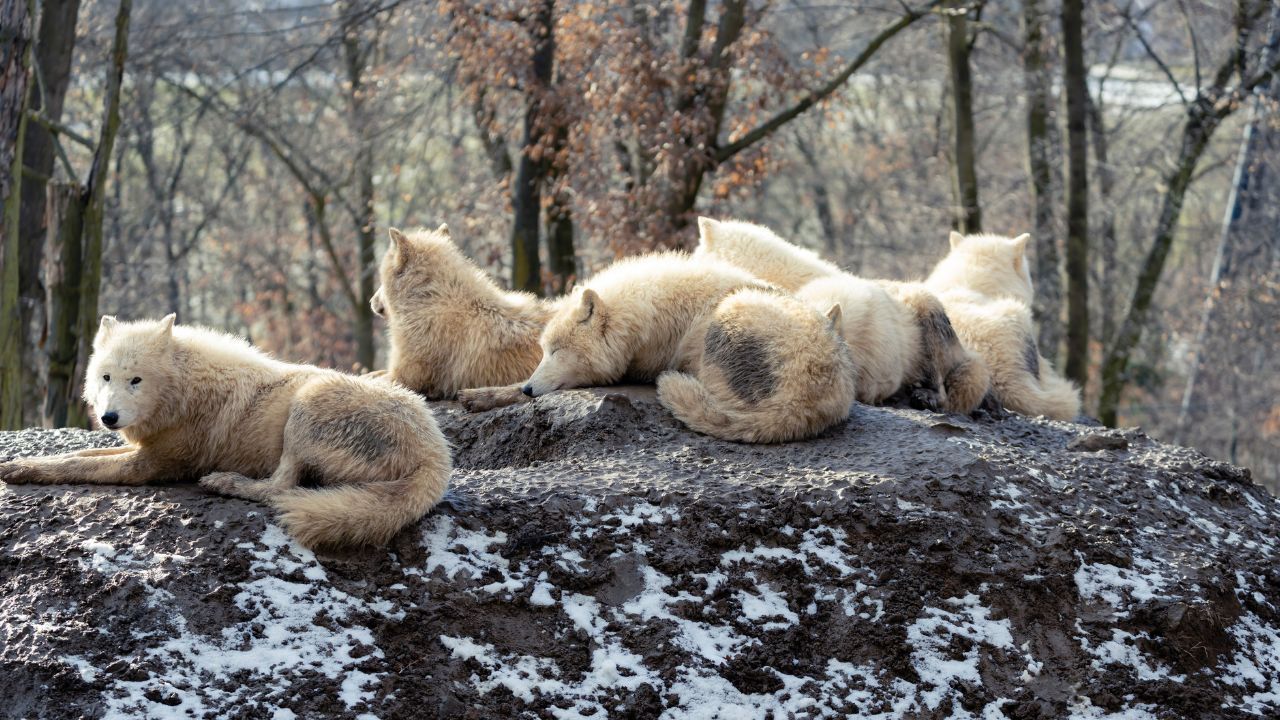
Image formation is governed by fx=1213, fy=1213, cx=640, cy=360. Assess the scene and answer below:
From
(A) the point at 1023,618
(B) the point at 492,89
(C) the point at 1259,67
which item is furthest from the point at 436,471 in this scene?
(C) the point at 1259,67

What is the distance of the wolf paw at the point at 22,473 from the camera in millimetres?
5258

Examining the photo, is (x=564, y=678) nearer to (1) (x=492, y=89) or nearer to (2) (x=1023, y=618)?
(2) (x=1023, y=618)

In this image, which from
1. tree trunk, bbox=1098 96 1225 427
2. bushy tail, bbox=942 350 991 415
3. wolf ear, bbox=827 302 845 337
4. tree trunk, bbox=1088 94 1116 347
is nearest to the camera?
wolf ear, bbox=827 302 845 337

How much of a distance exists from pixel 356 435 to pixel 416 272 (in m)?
2.94

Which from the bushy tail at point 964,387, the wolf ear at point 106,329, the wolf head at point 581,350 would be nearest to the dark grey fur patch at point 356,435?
the wolf ear at point 106,329

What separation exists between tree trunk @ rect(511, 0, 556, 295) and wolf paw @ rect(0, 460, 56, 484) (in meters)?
9.18

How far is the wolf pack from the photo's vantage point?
507 centimetres

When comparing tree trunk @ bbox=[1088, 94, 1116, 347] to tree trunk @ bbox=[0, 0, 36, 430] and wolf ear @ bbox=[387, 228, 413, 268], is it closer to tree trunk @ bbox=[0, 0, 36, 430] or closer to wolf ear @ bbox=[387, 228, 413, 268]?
wolf ear @ bbox=[387, 228, 413, 268]

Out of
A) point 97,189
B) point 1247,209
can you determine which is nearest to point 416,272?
point 97,189

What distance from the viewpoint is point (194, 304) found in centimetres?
3139

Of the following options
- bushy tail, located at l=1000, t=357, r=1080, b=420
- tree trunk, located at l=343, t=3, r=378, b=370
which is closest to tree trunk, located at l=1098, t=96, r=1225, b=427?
bushy tail, located at l=1000, t=357, r=1080, b=420

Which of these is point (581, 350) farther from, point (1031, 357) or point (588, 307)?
point (1031, 357)

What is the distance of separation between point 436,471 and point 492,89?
10794mm

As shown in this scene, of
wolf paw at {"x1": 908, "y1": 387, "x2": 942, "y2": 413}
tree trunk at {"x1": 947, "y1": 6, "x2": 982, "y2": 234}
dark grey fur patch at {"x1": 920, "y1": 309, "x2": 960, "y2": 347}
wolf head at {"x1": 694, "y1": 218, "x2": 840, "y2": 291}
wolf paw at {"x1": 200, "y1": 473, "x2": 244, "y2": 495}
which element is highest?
tree trunk at {"x1": 947, "y1": 6, "x2": 982, "y2": 234}
